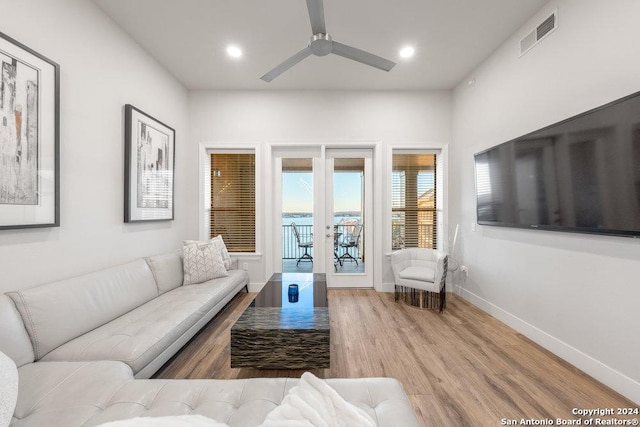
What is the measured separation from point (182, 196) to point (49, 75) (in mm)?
2077

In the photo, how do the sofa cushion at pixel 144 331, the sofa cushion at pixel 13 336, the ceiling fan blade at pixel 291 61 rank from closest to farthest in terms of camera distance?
the sofa cushion at pixel 13 336
the sofa cushion at pixel 144 331
the ceiling fan blade at pixel 291 61

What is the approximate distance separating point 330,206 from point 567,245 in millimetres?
2768

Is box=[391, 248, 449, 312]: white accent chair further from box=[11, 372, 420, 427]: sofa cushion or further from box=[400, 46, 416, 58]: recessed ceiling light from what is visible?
box=[400, 46, 416, 58]: recessed ceiling light

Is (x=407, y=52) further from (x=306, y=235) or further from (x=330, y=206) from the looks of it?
(x=306, y=235)

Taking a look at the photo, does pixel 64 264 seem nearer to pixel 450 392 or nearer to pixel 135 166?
pixel 135 166

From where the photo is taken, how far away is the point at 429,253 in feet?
12.2

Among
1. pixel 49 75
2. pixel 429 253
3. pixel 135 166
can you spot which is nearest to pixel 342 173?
pixel 429 253

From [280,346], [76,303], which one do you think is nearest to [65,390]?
[76,303]

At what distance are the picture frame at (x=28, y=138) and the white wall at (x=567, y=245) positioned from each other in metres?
4.01

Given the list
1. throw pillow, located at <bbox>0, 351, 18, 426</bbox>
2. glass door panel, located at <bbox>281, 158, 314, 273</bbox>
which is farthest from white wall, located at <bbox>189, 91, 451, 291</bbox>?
throw pillow, located at <bbox>0, 351, 18, 426</bbox>

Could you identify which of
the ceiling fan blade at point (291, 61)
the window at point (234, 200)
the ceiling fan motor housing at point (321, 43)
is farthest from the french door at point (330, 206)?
the ceiling fan motor housing at point (321, 43)

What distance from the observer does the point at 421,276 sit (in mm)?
3354

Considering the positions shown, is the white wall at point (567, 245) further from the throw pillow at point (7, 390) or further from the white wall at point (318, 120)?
the throw pillow at point (7, 390)

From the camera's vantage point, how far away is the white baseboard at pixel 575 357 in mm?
1756
